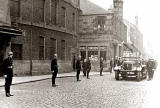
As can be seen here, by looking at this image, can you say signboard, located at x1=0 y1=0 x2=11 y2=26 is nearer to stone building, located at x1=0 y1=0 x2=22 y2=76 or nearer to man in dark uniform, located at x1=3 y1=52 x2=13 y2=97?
stone building, located at x1=0 y1=0 x2=22 y2=76

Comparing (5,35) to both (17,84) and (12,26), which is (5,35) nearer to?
(12,26)

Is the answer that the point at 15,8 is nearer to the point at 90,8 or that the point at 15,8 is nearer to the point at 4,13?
the point at 4,13

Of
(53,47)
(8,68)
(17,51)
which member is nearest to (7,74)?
(8,68)

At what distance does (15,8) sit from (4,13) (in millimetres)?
2017

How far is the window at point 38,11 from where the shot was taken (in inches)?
1017

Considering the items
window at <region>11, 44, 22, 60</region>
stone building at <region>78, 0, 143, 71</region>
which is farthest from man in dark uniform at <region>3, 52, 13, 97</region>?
stone building at <region>78, 0, 143, 71</region>

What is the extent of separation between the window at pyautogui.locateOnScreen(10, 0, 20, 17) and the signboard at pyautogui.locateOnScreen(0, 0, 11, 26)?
1037 millimetres

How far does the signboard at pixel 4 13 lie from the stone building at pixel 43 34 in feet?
3.15

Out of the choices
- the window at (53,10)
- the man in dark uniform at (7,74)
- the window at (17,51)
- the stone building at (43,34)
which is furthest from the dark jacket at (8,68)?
the window at (53,10)

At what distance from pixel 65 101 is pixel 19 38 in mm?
13716

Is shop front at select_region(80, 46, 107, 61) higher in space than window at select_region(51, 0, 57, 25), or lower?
lower

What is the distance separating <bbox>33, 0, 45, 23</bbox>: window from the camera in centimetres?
2583

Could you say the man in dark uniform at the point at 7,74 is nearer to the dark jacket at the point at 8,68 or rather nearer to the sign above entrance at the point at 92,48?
the dark jacket at the point at 8,68

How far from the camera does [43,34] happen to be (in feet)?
88.6
